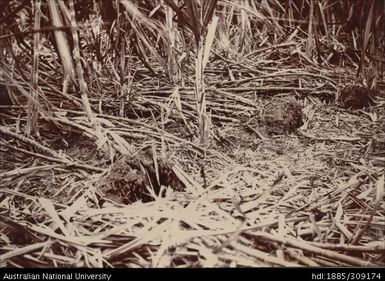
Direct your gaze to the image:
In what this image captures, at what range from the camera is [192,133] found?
833 mm

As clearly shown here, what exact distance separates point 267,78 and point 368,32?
0.22 metres

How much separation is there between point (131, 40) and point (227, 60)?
0.69ft

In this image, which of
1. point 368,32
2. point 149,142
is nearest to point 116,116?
point 149,142

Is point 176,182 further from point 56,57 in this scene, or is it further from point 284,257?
point 56,57

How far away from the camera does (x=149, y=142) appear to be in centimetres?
82

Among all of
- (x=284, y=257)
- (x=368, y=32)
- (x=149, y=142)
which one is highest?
(x=368, y=32)

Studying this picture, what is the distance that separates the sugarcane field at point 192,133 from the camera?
2.31 feet

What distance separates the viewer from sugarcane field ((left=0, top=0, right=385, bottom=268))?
704 millimetres

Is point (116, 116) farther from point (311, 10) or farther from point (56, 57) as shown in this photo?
point (311, 10)

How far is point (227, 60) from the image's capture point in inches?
35.2

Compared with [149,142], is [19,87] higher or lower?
higher
